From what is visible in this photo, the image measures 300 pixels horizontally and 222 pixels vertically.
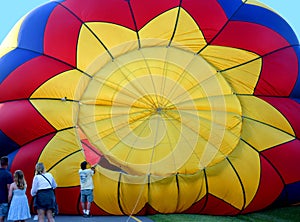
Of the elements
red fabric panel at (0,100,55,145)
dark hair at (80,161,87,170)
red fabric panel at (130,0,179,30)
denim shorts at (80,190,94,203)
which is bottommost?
denim shorts at (80,190,94,203)

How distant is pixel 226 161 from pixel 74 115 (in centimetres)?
281

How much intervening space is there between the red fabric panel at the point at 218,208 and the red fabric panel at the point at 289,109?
6.14 ft

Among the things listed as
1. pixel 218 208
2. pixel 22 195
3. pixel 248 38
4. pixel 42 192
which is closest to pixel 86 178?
pixel 42 192

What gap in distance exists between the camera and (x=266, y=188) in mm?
10477

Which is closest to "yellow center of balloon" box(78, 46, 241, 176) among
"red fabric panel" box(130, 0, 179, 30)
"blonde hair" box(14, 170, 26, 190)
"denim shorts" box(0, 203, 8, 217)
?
"red fabric panel" box(130, 0, 179, 30)

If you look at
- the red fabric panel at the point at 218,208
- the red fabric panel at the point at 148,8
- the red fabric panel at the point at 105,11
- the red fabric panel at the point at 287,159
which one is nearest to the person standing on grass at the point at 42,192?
the red fabric panel at the point at 218,208

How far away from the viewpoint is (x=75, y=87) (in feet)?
33.6

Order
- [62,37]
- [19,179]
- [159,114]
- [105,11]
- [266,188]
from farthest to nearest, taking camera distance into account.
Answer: [105,11] → [62,37] → [266,188] → [159,114] → [19,179]

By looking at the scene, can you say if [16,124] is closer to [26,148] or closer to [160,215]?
[26,148]

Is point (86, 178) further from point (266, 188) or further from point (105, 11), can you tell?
point (266, 188)

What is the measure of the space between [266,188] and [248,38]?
281 cm

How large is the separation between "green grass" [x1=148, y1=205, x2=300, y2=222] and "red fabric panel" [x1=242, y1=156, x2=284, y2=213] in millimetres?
181

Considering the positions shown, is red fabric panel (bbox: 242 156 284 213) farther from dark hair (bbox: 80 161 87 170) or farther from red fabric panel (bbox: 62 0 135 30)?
red fabric panel (bbox: 62 0 135 30)

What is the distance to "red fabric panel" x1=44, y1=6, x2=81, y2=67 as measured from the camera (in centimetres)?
1046
